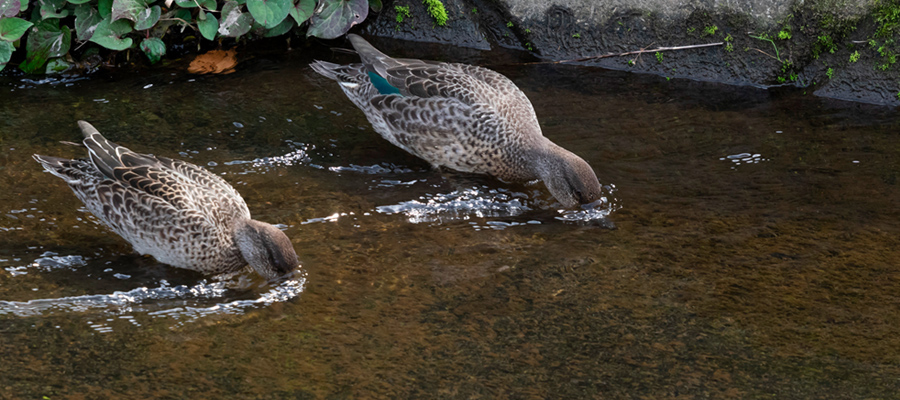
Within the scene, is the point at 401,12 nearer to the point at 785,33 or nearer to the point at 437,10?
the point at 437,10

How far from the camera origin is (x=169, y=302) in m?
4.46

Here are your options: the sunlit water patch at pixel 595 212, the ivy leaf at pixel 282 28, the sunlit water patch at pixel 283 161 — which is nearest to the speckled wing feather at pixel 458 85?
the sunlit water patch at pixel 595 212

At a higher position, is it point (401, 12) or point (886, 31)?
point (886, 31)

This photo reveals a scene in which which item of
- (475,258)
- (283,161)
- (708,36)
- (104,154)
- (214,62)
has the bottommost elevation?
(475,258)

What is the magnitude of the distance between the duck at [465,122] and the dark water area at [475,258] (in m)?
0.21

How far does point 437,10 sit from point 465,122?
2441 mm

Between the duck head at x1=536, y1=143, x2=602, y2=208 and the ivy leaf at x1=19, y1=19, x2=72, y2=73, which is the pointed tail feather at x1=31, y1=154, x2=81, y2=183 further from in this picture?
the duck head at x1=536, y1=143, x2=602, y2=208

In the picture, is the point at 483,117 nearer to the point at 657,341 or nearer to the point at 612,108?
the point at 612,108

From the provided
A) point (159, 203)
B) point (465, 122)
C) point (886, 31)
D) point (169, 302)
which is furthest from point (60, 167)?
point (886, 31)

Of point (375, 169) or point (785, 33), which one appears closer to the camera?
point (375, 169)

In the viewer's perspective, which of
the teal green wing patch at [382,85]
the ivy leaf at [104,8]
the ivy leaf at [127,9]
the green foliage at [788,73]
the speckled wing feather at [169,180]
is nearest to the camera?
the speckled wing feather at [169,180]

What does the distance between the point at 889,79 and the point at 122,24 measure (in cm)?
679

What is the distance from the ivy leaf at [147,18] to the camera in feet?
22.7

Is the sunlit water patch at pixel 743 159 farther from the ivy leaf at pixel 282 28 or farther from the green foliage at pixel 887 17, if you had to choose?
the ivy leaf at pixel 282 28
